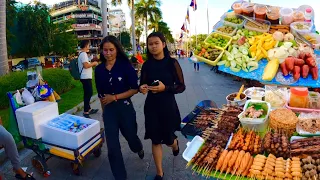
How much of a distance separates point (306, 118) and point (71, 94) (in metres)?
9.16

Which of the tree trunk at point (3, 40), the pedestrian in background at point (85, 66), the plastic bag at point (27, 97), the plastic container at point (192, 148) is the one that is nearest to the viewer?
the plastic container at point (192, 148)

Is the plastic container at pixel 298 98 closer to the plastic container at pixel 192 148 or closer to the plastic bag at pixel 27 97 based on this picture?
the plastic container at pixel 192 148

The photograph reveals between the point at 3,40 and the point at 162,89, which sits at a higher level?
the point at 3,40

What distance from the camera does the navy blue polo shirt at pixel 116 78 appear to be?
327 cm

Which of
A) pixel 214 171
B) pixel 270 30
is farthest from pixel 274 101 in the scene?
pixel 214 171

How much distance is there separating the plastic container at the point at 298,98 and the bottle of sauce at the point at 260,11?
1022 mm

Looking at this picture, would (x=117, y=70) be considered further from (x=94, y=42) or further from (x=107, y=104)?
(x=94, y=42)

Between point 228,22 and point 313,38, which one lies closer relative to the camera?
point 313,38

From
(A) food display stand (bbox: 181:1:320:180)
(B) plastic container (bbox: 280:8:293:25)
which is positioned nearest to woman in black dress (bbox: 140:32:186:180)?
(A) food display stand (bbox: 181:1:320:180)

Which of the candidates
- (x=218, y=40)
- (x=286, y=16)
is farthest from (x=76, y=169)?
(x=286, y=16)

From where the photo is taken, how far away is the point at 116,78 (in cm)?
326

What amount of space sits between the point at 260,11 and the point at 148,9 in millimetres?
37712

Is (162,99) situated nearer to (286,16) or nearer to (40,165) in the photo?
(286,16)

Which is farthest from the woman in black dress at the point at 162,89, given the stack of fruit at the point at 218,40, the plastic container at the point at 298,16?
the plastic container at the point at 298,16
